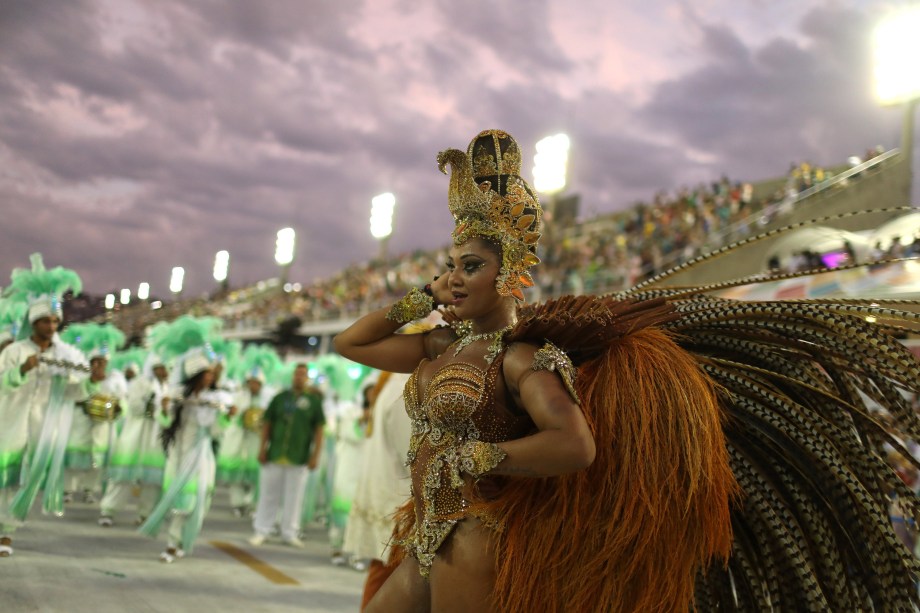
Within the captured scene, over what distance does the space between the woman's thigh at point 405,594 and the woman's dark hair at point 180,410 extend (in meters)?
5.48

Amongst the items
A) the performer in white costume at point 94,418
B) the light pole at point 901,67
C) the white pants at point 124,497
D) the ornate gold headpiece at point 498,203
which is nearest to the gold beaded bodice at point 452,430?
the ornate gold headpiece at point 498,203

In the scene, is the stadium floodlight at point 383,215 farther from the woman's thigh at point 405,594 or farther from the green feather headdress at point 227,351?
the woman's thigh at point 405,594

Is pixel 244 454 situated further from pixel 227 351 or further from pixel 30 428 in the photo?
pixel 30 428

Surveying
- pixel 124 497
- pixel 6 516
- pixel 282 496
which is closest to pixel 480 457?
pixel 6 516

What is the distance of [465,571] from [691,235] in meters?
16.4

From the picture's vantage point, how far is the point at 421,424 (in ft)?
7.45

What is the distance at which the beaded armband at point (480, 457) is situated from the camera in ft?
6.47

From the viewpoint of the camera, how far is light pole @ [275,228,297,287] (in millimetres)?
47938

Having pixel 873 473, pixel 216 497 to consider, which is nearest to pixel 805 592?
pixel 873 473

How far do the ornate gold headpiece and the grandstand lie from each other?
5.02 meters

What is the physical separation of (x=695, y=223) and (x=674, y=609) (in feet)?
57.2

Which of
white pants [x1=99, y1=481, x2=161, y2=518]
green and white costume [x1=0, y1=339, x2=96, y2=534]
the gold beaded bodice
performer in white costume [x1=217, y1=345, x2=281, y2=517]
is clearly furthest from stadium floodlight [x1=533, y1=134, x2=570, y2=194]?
the gold beaded bodice

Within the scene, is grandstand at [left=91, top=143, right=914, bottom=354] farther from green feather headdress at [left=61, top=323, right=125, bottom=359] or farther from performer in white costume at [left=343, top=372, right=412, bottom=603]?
performer in white costume at [left=343, top=372, right=412, bottom=603]

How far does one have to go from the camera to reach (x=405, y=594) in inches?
86.4
